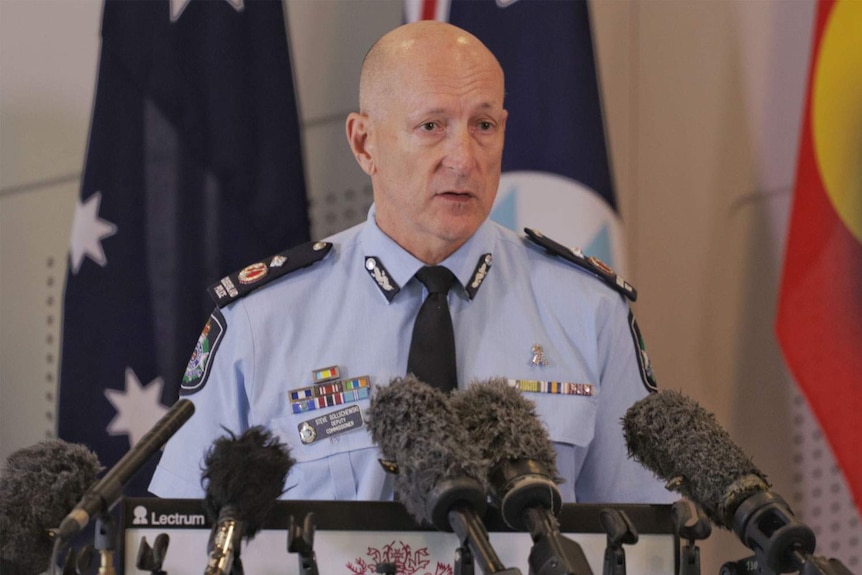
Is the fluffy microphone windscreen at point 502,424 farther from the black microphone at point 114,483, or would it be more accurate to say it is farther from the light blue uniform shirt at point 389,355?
the light blue uniform shirt at point 389,355

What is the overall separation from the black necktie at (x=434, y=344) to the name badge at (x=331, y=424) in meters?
0.12

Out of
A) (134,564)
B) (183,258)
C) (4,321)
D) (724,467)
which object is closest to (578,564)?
(724,467)

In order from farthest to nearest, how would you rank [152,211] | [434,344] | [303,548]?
1. [152,211]
2. [434,344]
3. [303,548]

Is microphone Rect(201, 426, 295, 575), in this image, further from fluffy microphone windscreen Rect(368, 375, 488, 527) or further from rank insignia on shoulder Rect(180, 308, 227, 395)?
rank insignia on shoulder Rect(180, 308, 227, 395)

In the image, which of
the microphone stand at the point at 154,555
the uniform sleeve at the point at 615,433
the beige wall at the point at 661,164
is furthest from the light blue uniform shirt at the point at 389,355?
the beige wall at the point at 661,164

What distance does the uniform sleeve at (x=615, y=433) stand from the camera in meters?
1.95

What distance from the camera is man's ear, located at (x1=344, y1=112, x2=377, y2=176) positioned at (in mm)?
2078

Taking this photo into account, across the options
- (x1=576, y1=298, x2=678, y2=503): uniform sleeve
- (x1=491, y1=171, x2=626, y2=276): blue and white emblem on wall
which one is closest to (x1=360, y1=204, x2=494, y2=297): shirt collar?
(x1=576, y1=298, x2=678, y2=503): uniform sleeve

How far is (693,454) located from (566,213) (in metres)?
1.44

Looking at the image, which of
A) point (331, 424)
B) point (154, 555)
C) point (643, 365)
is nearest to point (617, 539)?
point (154, 555)

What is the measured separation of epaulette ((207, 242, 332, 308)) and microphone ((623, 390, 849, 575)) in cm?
84

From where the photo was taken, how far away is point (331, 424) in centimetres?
184

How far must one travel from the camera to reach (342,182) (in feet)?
9.55

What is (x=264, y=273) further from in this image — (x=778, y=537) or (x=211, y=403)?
(x=778, y=537)
